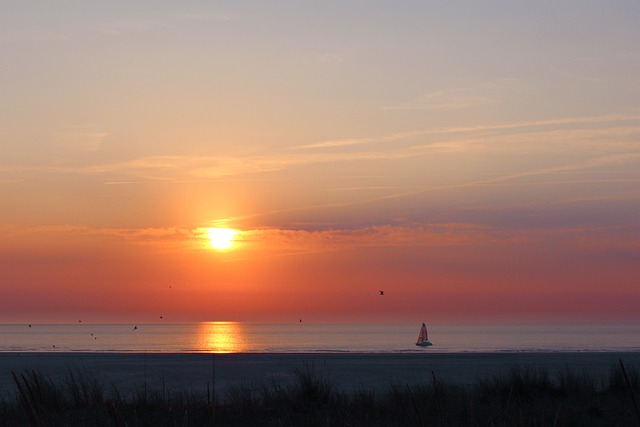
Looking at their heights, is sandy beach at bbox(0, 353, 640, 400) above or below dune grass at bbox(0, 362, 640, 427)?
above

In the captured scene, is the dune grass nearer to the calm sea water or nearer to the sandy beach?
the sandy beach

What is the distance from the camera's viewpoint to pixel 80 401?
1598cm

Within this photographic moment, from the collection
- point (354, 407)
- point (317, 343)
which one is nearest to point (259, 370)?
point (354, 407)

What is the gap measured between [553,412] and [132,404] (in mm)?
7824

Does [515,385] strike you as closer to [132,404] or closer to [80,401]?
[132,404]

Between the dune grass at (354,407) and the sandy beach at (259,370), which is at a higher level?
the sandy beach at (259,370)

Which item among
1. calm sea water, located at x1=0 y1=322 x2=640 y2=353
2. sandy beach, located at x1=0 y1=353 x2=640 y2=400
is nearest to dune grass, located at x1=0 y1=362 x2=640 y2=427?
sandy beach, located at x1=0 y1=353 x2=640 y2=400

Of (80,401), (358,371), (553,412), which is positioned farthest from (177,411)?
(358,371)

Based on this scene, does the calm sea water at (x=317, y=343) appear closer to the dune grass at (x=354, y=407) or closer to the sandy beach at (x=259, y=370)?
the sandy beach at (x=259, y=370)

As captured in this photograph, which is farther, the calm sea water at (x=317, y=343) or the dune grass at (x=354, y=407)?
the calm sea water at (x=317, y=343)

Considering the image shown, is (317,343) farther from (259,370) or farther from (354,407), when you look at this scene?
(354,407)

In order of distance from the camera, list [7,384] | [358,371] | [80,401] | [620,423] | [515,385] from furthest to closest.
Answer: [358,371], [7,384], [515,385], [80,401], [620,423]

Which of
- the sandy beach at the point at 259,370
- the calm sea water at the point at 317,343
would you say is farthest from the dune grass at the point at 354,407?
the calm sea water at the point at 317,343

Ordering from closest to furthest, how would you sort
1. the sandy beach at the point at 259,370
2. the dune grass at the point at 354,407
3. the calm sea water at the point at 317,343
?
1. the dune grass at the point at 354,407
2. the sandy beach at the point at 259,370
3. the calm sea water at the point at 317,343
